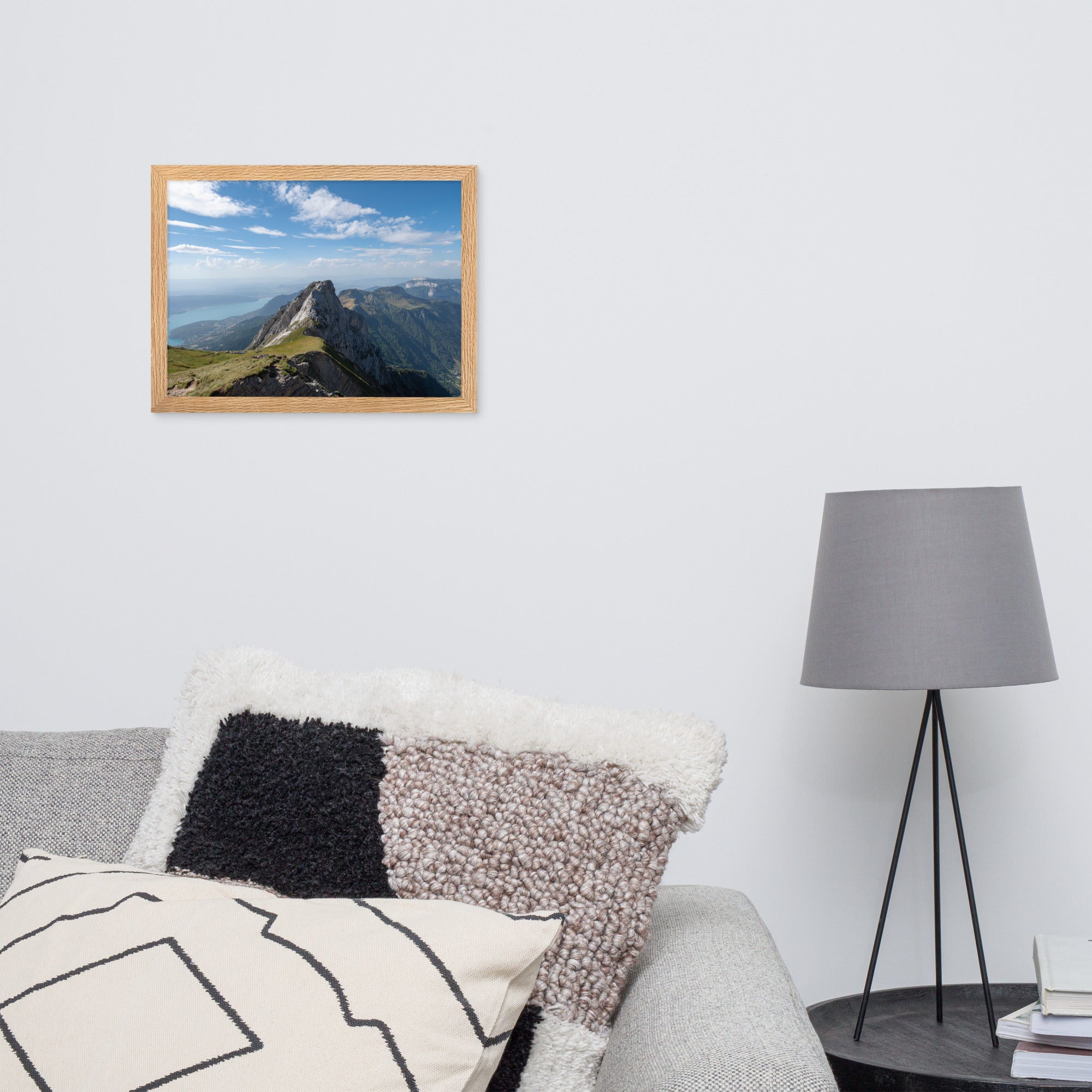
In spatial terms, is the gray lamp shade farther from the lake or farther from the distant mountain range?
the lake

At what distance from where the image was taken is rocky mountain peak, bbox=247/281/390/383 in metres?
1.87

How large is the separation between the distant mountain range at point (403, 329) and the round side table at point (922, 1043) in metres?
1.27

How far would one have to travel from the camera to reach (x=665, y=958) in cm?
93

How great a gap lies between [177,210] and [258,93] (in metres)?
0.28

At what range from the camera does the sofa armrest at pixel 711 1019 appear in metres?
0.70

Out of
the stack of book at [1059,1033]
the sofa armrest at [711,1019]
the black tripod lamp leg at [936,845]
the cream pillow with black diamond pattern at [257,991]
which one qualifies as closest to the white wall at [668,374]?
the black tripod lamp leg at [936,845]

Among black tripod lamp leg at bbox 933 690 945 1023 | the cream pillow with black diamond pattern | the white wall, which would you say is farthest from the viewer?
the white wall

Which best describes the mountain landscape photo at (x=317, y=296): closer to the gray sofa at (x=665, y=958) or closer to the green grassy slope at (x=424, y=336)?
the green grassy slope at (x=424, y=336)

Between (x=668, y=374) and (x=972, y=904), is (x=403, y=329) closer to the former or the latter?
(x=668, y=374)

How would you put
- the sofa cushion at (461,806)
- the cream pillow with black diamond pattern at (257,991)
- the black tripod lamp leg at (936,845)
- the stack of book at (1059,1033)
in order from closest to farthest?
the cream pillow with black diamond pattern at (257,991) < the sofa cushion at (461,806) < the stack of book at (1059,1033) < the black tripod lamp leg at (936,845)

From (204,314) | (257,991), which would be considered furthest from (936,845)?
(204,314)

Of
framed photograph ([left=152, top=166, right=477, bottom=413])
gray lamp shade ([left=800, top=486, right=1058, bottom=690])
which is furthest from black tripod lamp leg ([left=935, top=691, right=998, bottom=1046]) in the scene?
framed photograph ([left=152, top=166, right=477, bottom=413])

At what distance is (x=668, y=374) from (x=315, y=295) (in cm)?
72

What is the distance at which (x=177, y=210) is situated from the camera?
6.14 ft
